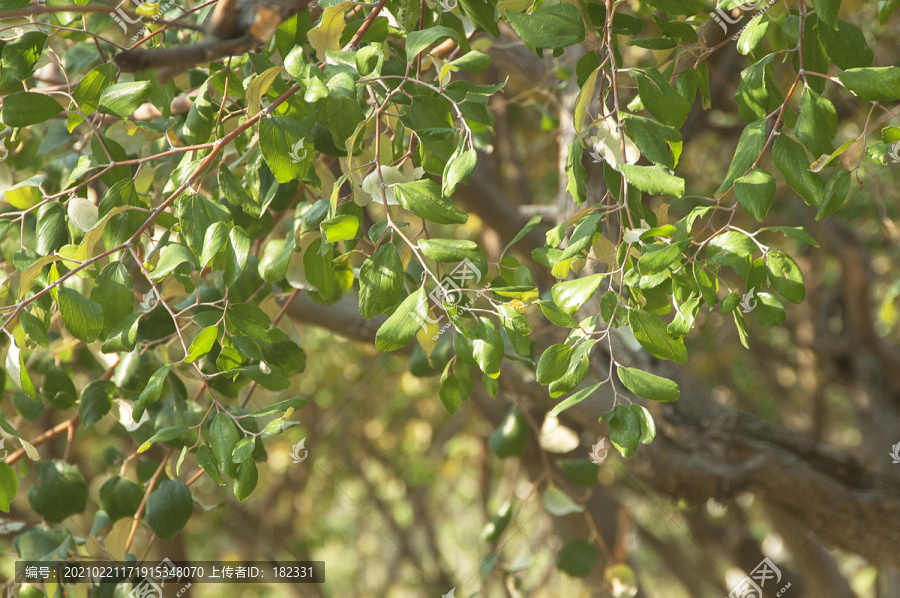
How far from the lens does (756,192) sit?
1.99ft

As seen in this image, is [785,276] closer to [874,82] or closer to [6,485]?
[874,82]

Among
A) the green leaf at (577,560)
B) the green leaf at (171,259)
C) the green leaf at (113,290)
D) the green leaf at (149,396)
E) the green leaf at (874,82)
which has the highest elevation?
the green leaf at (874,82)

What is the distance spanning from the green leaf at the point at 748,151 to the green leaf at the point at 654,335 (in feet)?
0.44

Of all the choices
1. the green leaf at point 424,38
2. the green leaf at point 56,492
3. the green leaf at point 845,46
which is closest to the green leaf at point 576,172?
the green leaf at point 424,38

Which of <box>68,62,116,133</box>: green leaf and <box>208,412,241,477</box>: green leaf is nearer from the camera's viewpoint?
<box>208,412,241,477</box>: green leaf

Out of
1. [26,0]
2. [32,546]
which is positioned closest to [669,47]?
[26,0]

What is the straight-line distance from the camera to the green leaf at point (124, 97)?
777 millimetres

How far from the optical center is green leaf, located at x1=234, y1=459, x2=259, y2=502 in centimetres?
71

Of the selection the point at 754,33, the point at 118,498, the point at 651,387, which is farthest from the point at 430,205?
the point at 118,498

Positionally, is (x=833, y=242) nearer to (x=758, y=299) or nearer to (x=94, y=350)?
(x=758, y=299)

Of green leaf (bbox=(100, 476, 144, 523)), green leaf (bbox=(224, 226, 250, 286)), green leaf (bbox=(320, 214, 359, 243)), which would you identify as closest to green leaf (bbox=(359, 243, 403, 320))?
green leaf (bbox=(320, 214, 359, 243))

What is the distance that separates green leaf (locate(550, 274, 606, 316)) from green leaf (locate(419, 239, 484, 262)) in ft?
0.28

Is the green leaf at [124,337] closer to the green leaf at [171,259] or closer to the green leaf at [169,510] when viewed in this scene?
the green leaf at [171,259]

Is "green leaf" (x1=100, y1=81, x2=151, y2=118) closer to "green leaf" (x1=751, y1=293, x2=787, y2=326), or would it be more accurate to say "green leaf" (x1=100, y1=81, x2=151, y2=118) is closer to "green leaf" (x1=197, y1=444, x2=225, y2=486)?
"green leaf" (x1=197, y1=444, x2=225, y2=486)
